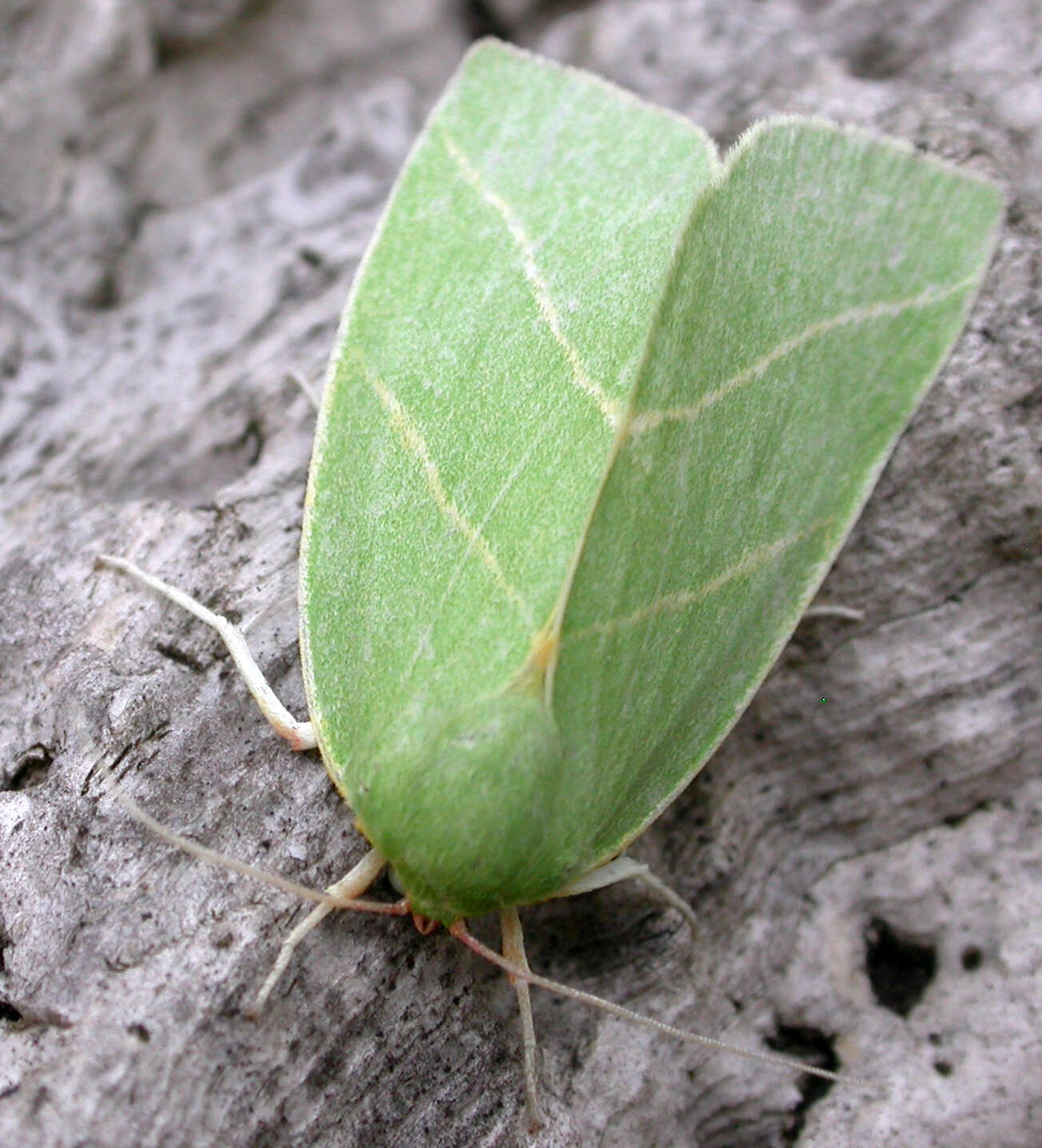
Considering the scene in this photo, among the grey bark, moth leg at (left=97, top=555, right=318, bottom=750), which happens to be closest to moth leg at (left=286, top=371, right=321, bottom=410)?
the grey bark

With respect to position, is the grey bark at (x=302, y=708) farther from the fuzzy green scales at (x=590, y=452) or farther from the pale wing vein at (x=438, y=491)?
the pale wing vein at (x=438, y=491)

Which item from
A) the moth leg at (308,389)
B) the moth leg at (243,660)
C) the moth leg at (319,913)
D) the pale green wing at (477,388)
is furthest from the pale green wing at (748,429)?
the moth leg at (308,389)

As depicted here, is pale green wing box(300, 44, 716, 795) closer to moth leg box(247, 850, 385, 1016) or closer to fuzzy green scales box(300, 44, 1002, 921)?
fuzzy green scales box(300, 44, 1002, 921)

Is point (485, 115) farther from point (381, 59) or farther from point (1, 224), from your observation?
point (1, 224)

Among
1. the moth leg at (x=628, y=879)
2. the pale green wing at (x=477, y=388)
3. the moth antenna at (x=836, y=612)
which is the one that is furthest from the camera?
the moth antenna at (x=836, y=612)

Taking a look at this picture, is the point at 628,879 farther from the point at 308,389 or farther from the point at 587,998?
the point at 308,389

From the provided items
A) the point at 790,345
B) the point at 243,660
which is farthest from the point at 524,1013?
the point at 790,345

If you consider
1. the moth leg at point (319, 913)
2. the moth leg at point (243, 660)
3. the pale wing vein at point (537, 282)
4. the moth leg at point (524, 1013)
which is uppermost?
the pale wing vein at point (537, 282)
